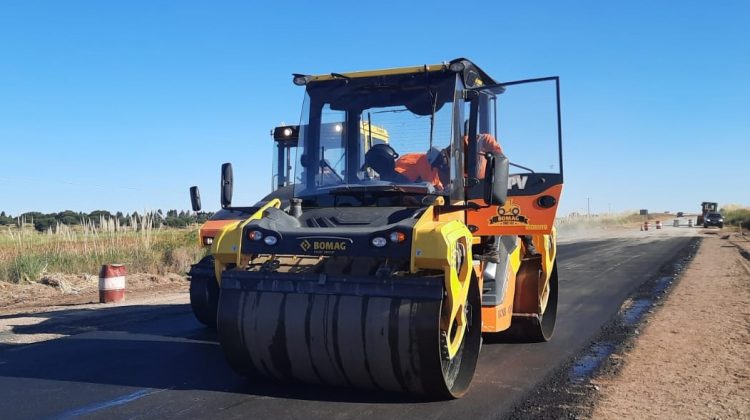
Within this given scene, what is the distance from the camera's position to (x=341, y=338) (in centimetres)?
491

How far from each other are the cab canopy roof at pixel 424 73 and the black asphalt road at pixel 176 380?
285 cm

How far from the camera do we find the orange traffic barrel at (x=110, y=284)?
11.6m

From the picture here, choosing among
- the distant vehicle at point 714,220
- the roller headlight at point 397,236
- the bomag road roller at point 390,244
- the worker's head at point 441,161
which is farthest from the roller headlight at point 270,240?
the distant vehicle at point 714,220

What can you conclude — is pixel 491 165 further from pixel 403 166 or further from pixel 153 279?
pixel 153 279

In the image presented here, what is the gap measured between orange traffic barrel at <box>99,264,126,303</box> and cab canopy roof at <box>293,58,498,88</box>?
647 cm

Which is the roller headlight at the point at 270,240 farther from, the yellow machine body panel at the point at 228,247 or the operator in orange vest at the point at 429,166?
the operator in orange vest at the point at 429,166

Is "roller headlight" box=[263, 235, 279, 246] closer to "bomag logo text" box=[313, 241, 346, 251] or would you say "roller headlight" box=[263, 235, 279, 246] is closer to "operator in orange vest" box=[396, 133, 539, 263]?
"bomag logo text" box=[313, 241, 346, 251]

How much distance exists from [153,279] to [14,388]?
10.3m

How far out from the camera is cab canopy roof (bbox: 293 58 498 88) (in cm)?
632

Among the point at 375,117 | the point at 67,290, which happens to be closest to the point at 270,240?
the point at 375,117

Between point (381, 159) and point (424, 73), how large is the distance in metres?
0.91

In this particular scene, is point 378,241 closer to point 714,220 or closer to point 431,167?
point 431,167

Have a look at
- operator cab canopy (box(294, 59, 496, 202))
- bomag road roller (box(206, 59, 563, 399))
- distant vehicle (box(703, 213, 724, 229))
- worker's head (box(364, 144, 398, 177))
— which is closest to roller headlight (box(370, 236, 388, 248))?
bomag road roller (box(206, 59, 563, 399))

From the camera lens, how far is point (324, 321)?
4.96 m
